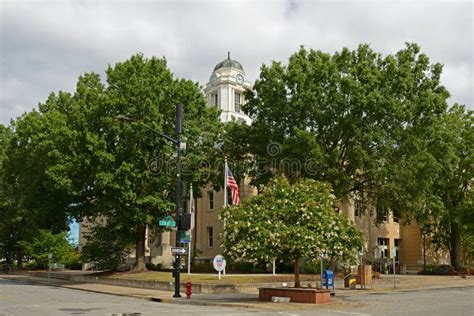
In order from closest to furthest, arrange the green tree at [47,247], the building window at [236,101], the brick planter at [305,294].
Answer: the brick planter at [305,294] → the green tree at [47,247] → the building window at [236,101]

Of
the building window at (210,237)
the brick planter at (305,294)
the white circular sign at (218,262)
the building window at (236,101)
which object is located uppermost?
the building window at (236,101)

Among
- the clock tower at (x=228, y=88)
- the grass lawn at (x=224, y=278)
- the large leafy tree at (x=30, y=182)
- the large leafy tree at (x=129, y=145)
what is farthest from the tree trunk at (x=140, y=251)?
the clock tower at (x=228, y=88)

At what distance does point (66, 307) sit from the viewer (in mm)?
19703

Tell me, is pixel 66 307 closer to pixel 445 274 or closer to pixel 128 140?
pixel 128 140

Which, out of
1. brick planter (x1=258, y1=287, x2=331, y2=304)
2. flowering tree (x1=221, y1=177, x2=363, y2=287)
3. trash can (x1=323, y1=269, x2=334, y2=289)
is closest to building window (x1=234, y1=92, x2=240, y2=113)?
trash can (x1=323, y1=269, x2=334, y2=289)

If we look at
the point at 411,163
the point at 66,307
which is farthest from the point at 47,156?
the point at 411,163

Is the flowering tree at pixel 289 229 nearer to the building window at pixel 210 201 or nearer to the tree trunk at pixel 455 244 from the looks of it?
the building window at pixel 210 201

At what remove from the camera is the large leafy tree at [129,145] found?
112 ft

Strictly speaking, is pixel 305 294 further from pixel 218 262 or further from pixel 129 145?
pixel 129 145

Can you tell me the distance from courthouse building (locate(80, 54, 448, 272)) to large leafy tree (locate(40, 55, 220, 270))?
7986 millimetres

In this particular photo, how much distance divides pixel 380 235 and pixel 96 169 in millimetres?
35061

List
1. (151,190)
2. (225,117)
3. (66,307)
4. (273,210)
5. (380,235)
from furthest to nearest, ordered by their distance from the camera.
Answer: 1. (225,117)
2. (380,235)
3. (151,190)
4. (273,210)
5. (66,307)

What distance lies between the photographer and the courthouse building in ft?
169

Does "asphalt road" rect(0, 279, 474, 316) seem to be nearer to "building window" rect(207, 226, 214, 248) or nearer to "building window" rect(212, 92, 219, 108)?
"building window" rect(207, 226, 214, 248)
